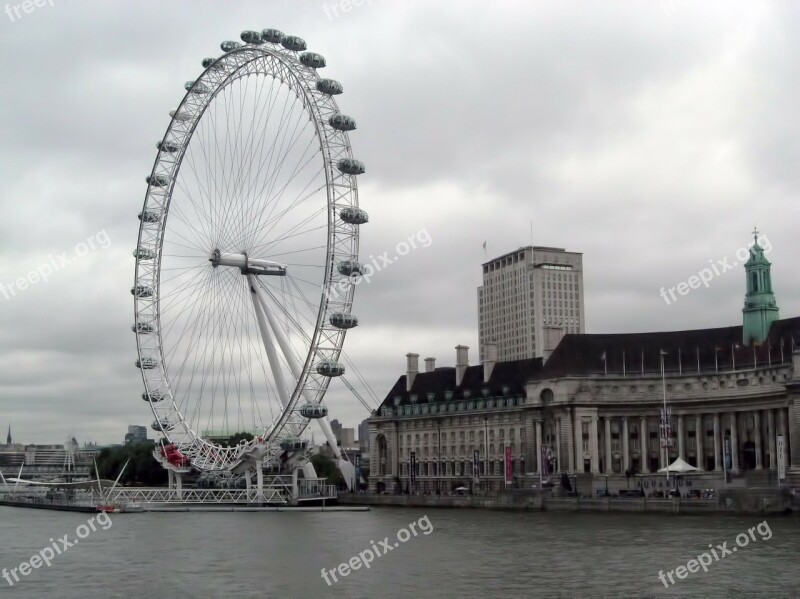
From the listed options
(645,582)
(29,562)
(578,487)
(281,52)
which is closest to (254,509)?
(578,487)

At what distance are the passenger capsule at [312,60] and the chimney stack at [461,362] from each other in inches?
2061

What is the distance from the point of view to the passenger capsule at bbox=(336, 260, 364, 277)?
77375mm

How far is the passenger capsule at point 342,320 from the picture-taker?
76.8m

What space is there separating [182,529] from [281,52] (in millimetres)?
31054

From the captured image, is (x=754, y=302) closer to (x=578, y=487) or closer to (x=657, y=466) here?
(x=657, y=466)

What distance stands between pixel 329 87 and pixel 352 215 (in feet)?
27.1

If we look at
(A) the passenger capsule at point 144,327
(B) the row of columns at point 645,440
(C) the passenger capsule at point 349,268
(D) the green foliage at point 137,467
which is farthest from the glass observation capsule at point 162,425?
(D) the green foliage at point 137,467

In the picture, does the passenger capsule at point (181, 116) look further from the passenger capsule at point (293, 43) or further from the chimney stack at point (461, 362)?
the chimney stack at point (461, 362)

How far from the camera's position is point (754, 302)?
102562mm

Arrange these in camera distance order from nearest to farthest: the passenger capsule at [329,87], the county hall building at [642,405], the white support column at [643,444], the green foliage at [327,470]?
the passenger capsule at [329,87], the county hall building at [642,405], the white support column at [643,444], the green foliage at [327,470]

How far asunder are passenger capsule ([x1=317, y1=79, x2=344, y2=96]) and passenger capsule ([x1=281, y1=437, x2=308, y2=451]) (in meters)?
26.5

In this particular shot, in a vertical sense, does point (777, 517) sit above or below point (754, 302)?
below

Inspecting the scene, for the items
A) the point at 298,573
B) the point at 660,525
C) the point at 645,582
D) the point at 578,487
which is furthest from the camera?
the point at 578,487

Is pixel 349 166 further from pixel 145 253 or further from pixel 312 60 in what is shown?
pixel 145 253
